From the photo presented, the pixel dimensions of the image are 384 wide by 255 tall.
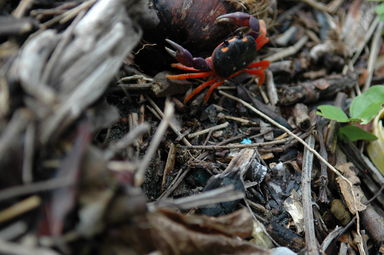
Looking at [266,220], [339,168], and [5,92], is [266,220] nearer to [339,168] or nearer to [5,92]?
[339,168]

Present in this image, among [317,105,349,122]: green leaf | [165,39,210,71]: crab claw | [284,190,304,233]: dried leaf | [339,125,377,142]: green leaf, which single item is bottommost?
[284,190,304,233]: dried leaf

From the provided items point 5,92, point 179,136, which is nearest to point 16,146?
point 5,92

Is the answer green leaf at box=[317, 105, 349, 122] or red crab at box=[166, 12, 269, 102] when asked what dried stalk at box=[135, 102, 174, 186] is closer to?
red crab at box=[166, 12, 269, 102]

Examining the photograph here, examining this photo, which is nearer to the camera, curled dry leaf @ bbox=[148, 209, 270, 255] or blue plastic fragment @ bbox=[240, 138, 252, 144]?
curled dry leaf @ bbox=[148, 209, 270, 255]

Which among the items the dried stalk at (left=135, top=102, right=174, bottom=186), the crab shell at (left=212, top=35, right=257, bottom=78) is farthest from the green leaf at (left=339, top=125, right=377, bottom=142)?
the dried stalk at (left=135, top=102, right=174, bottom=186)

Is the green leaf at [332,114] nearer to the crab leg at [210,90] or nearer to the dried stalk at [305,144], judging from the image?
the dried stalk at [305,144]

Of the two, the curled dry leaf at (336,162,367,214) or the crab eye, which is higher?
the crab eye

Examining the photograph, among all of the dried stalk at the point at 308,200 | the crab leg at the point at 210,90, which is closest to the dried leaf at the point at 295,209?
the dried stalk at the point at 308,200

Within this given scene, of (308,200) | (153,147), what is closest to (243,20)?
(308,200)
